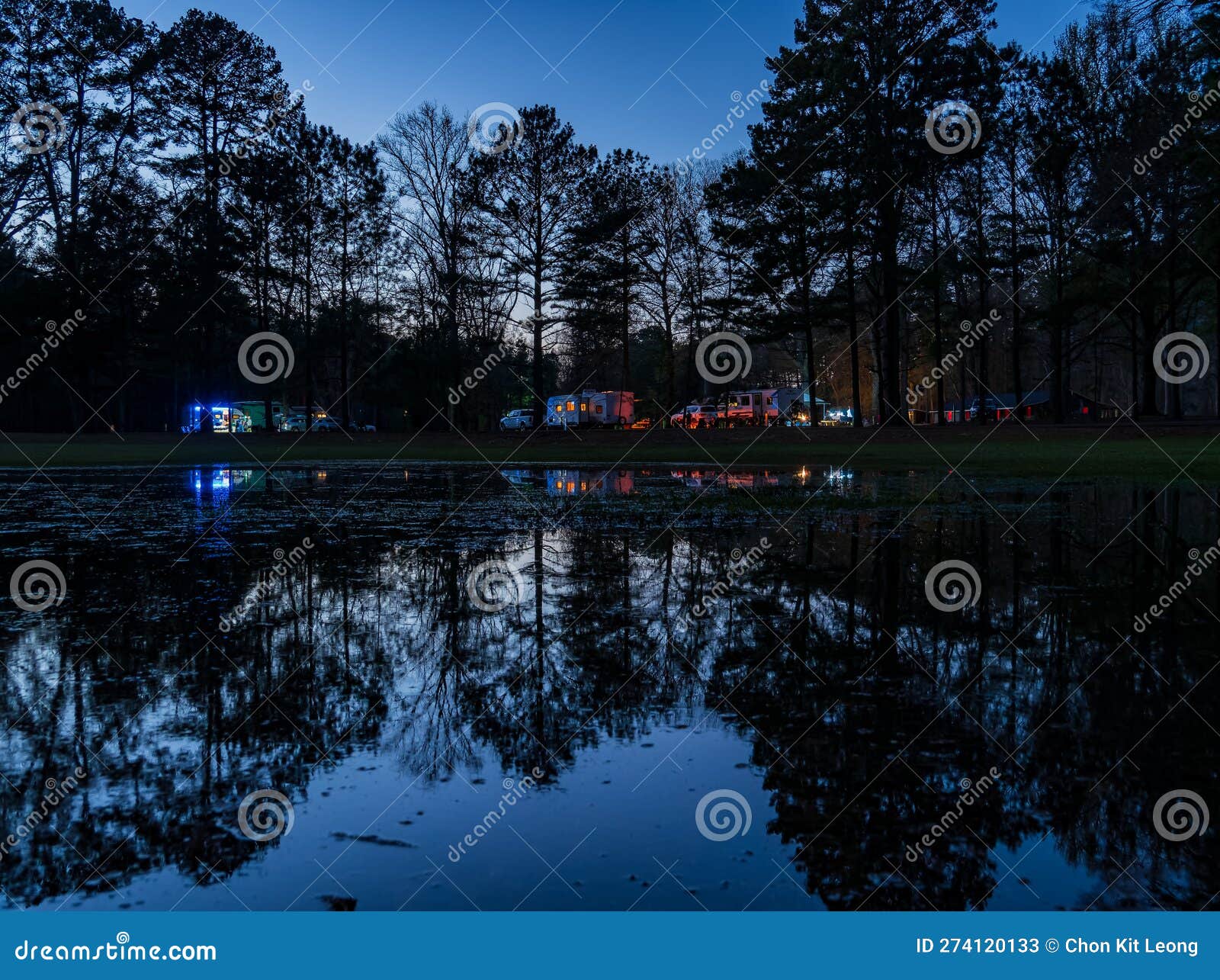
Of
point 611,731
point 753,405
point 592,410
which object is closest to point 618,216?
point 592,410

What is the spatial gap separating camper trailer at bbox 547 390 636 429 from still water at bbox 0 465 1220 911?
58.7m

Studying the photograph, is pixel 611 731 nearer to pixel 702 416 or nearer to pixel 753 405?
pixel 702 416

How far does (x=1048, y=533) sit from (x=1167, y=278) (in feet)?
130

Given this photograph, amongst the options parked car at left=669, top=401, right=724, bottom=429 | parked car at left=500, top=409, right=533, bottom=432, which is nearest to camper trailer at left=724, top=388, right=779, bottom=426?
parked car at left=669, top=401, right=724, bottom=429

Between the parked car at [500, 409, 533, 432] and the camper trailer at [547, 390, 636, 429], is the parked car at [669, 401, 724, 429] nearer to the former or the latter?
the camper trailer at [547, 390, 636, 429]

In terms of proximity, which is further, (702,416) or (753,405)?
(753,405)

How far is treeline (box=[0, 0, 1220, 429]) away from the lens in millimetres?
42062

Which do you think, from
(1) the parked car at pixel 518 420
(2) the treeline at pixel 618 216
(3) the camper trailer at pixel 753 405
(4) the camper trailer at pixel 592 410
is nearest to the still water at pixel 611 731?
(2) the treeline at pixel 618 216

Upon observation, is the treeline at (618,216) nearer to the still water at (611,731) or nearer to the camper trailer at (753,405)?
the camper trailer at (753,405)

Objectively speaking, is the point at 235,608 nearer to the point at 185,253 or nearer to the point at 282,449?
the point at 282,449

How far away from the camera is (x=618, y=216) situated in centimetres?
4912

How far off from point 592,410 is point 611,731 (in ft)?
214

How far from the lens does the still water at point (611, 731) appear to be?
11.6 feet

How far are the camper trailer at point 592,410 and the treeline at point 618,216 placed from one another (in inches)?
399
